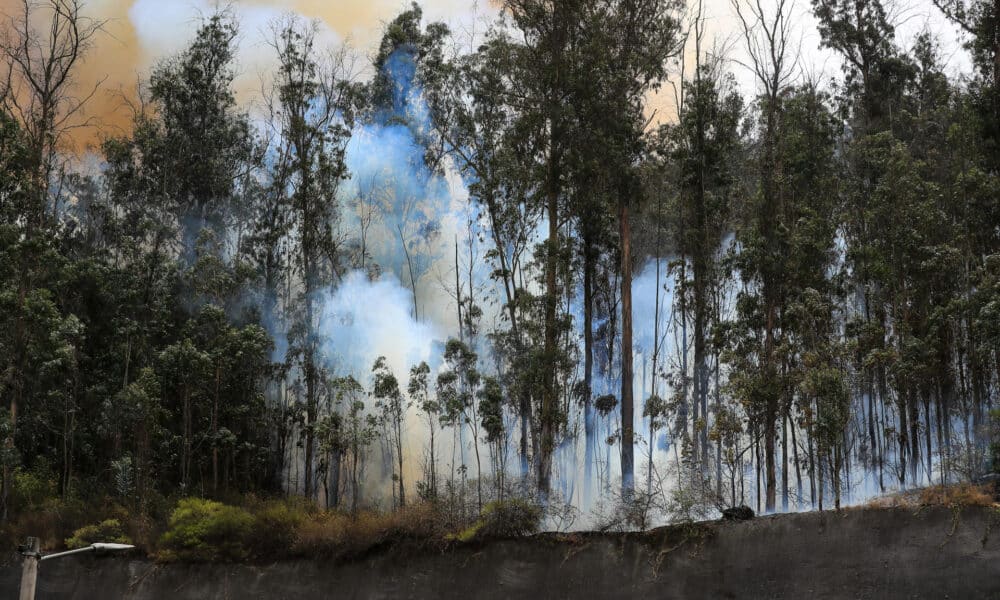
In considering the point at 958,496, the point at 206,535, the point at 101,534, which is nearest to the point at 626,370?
the point at 958,496

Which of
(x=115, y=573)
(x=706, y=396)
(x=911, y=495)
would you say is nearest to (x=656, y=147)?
Result: (x=706, y=396)

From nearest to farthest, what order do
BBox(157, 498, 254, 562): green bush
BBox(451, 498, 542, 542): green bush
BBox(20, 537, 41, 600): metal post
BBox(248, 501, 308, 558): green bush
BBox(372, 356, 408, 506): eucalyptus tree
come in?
BBox(20, 537, 41, 600): metal post < BBox(451, 498, 542, 542): green bush < BBox(157, 498, 254, 562): green bush < BBox(248, 501, 308, 558): green bush < BBox(372, 356, 408, 506): eucalyptus tree

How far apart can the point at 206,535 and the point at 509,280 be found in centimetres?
1043

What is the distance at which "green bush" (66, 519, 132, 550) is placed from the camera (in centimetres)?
2102

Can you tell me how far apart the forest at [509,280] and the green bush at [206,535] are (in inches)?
13.2

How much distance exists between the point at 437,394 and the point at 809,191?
1088cm

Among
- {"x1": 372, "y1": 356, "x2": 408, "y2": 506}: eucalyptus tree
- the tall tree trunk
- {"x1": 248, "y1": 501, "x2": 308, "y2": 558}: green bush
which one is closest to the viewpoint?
{"x1": 248, "y1": 501, "x2": 308, "y2": 558}: green bush

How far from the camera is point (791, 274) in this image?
22500 mm

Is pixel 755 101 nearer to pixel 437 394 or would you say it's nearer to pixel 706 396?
pixel 706 396

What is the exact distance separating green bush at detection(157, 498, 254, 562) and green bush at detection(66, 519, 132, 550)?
99cm

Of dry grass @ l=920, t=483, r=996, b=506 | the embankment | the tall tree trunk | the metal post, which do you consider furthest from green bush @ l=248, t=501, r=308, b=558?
dry grass @ l=920, t=483, r=996, b=506

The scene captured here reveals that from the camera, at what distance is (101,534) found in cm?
2122

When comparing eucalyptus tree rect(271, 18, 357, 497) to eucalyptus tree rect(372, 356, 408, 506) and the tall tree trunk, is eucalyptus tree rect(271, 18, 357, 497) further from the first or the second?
the tall tree trunk

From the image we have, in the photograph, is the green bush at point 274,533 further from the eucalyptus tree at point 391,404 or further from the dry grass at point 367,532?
the eucalyptus tree at point 391,404
